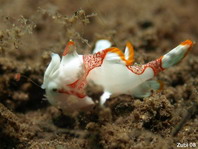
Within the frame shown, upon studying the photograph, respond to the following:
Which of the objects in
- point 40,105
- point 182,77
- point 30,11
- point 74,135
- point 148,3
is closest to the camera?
point 74,135

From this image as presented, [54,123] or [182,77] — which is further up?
[182,77]

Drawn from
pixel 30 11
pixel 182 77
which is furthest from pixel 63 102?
pixel 30 11

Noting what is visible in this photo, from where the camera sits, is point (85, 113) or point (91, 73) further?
point (85, 113)

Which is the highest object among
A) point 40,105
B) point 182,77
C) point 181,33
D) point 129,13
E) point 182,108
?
point 129,13

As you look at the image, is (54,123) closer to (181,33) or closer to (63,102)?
(63,102)

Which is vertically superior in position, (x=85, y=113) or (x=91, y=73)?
(x=91, y=73)

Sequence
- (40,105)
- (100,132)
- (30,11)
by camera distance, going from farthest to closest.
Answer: (30,11)
(40,105)
(100,132)

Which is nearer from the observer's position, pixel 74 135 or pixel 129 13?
pixel 74 135

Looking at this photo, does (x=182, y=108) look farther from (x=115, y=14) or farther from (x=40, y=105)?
(x=115, y=14)
